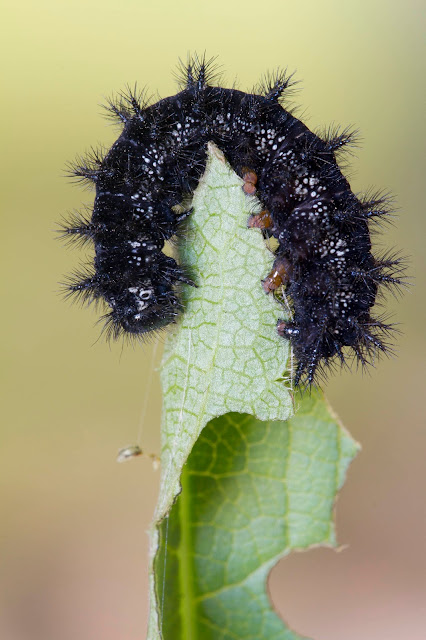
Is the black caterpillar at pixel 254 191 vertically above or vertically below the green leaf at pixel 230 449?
above

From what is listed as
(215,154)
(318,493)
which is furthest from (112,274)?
(318,493)

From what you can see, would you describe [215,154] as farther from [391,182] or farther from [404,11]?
[404,11]

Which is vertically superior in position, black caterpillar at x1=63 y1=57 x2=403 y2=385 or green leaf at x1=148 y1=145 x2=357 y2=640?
black caterpillar at x1=63 y1=57 x2=403 y2=385

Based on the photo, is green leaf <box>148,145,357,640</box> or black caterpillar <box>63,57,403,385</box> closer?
green leaf <box>148,145,357,640</box>

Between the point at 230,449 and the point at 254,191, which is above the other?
the point at 254,191
